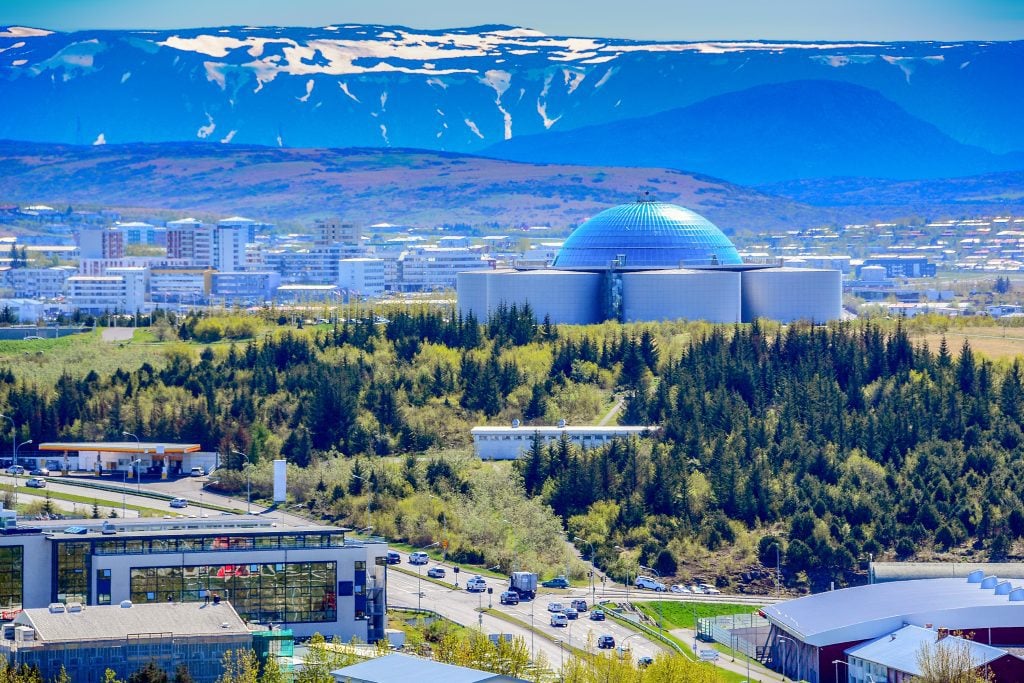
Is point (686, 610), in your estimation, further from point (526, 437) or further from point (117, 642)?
point (117, 642)

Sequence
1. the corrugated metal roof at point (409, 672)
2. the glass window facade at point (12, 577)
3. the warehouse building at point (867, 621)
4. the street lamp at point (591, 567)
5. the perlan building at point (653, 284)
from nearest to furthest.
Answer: the corrugated metal roof at point (409, 672) < the warehouse building at point (867, 621) < the glass window facade at point (12, 577) < the street lamp at point (591, 567) < the perlan building at point (653, 284)

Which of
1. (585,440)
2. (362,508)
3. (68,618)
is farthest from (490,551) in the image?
(68,618)

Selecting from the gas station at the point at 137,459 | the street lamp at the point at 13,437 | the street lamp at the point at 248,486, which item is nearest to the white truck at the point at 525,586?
the street lamp at the point at 248,486

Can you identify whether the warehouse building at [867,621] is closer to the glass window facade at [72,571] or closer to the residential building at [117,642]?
the residential building at [117,642]

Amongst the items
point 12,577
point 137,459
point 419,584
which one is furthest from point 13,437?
point 12,577

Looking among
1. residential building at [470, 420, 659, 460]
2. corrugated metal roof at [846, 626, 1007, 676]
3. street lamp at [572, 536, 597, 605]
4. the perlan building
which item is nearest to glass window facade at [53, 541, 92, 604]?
street lamp at [572, 536, 597, 605]

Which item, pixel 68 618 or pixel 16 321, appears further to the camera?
pixel 16 321

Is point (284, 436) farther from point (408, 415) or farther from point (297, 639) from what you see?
point (297, 639)
